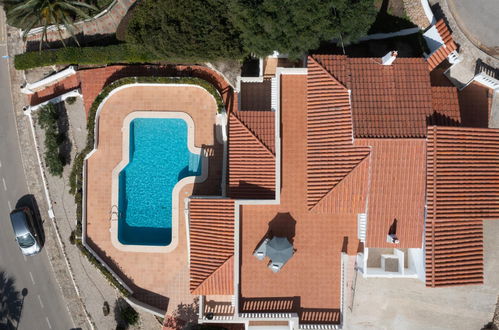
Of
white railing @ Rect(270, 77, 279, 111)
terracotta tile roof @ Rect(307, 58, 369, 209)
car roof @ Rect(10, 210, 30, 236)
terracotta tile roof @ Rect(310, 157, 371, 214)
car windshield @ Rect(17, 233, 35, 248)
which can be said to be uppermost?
white railing @ Rect(270, 77, 279, 111)

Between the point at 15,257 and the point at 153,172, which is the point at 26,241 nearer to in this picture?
the point at 15,257

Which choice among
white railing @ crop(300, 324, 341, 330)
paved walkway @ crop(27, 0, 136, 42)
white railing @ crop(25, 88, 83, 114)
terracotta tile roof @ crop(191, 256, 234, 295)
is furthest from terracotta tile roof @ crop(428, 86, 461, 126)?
white railing @ crop(25, 88, 83, 114)

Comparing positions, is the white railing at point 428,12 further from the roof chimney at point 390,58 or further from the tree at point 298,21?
the roof chimney at point 390,58

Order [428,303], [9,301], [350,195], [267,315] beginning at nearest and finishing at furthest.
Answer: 1. [350,195]
2. [267,315]
3. [428,303]
4. [9,301]

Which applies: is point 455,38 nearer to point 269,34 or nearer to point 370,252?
point 269,34

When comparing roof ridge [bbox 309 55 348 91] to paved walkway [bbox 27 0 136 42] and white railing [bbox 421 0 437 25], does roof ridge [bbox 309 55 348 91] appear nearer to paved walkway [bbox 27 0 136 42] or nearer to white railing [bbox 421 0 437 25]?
white railing [bbox 421 0 437 25]

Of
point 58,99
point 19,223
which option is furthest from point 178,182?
point 19,223

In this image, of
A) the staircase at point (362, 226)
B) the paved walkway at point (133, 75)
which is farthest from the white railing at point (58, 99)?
the staircase at point (362, 226)
